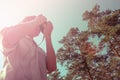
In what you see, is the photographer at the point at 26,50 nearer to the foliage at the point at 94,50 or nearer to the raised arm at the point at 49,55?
the raised arm at the point at 49,55

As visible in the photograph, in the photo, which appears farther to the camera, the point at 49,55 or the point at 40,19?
the point at 49,55

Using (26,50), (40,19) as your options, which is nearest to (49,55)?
(26,50)

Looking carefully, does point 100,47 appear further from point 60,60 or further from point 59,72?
point 59,72

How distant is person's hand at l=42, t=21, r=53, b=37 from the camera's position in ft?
9.26

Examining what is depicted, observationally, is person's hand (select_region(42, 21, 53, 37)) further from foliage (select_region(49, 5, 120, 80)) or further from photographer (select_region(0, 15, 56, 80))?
foliage (select_region(49, 5, 120, 80))

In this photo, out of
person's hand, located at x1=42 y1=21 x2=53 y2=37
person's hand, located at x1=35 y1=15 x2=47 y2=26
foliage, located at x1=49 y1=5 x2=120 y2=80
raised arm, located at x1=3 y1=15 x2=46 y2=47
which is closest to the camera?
raised arm, located at x1=3 y1=15 x2=46 y2=47

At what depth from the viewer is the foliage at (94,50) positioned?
1331 inches

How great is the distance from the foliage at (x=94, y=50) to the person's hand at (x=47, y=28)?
1222 inches

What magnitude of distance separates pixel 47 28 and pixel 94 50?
33.7m

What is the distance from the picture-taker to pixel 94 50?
36125mm

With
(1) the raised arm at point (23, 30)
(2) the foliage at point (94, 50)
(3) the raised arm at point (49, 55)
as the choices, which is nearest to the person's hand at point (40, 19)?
(1) the raised arm at point (23, 30)

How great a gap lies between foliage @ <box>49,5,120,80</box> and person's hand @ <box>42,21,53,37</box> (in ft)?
102

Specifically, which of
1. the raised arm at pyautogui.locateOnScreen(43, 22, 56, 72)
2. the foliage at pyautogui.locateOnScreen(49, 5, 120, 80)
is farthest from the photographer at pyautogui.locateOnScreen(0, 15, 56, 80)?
the foliage at pyautogui.locateOnScreen(49, 5, 120, 80)

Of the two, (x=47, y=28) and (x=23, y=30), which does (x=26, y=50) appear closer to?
(x=23, y=30)
